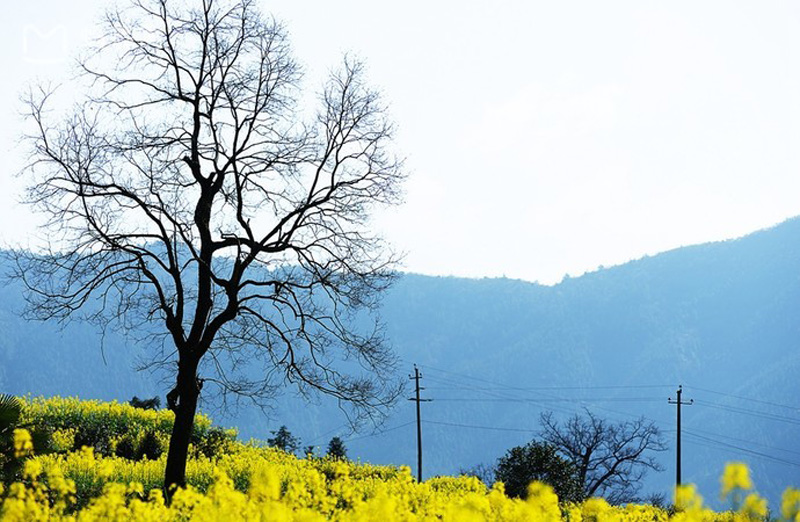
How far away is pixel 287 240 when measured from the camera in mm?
16172

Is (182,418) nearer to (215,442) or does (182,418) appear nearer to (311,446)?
(215,442)

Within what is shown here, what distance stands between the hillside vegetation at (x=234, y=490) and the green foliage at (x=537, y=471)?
2.57 meters

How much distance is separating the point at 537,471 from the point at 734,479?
19.2 meters

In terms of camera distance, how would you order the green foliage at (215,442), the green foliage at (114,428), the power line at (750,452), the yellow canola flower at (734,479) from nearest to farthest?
the yellow canola flower at (734,479), the green foliage at (114,428), the green foliage at (215,442), the power line at (750,452)

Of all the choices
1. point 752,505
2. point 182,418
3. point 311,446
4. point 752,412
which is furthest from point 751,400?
point 752,505

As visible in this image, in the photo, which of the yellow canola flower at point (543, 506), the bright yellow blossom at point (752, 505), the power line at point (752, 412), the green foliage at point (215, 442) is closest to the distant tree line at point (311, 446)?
the green foliage at point (215, 442)

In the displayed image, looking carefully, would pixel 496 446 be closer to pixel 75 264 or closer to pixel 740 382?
pixel 740 382

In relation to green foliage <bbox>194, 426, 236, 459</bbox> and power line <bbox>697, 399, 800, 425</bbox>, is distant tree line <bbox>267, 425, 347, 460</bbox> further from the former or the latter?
power line <bbox>697, 399, 800, 425</bbox>

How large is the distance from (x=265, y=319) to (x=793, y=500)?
11.4 meters

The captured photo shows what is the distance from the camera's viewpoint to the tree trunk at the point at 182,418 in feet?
50.9

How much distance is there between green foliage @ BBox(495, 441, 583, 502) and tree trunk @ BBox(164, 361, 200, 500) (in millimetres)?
11136

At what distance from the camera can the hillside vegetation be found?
21.6 feet

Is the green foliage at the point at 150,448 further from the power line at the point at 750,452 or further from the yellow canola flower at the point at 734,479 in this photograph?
the power line at the point at 750,452

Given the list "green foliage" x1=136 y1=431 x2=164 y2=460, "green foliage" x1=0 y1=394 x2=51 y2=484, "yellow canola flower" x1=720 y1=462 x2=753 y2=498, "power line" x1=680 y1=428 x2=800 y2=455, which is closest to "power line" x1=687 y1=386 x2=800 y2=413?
"power line" x1=680 y1=428 x2=800 y2=455
